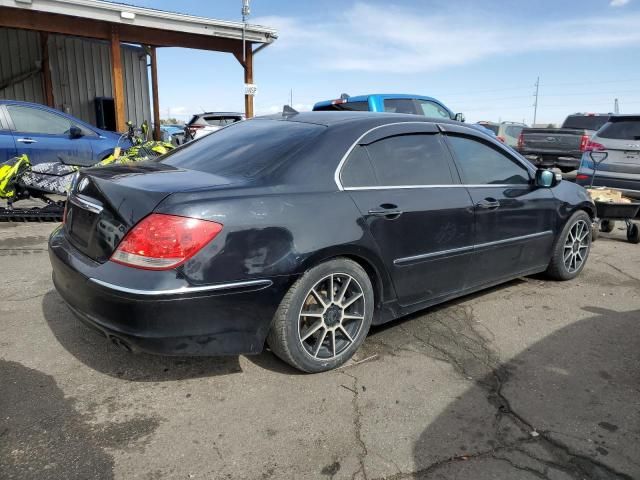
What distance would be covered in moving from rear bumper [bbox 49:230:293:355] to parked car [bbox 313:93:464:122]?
580cm

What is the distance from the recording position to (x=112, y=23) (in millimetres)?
12422

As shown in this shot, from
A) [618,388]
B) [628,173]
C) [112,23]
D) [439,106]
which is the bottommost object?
[618,388]

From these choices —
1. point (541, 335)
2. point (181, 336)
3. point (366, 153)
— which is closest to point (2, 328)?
point (181, 336)

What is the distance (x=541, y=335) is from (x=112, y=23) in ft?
41.5

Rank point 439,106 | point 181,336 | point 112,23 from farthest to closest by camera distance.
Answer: point 112,23, point 439,106, point 181,336

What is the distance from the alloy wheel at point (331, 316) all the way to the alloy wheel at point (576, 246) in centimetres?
271

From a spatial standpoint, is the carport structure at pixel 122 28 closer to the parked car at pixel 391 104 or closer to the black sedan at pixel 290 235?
the parked car at pixel 391 104

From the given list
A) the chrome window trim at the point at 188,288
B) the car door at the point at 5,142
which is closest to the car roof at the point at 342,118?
the chrome window trim at the point at 188,288

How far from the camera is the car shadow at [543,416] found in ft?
7.36

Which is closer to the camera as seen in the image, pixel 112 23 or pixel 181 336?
→ pixel 181 336

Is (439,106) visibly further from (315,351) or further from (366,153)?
(315,351)

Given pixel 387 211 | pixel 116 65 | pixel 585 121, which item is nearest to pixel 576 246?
pixel 387 211

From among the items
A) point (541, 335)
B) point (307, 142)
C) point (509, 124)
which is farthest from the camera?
point (509, 124)

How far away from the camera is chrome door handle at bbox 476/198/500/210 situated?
374cm
